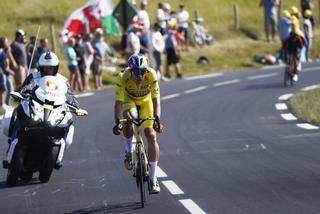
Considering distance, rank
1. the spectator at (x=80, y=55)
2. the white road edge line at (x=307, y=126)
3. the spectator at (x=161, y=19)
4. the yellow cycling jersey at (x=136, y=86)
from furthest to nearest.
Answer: the spectator at (x=161, y=19)
the spectator at (x=80, y=55)
the white road edge line at (x=307, y=126)
the yellow cycling jersey at (x=136, y=86)

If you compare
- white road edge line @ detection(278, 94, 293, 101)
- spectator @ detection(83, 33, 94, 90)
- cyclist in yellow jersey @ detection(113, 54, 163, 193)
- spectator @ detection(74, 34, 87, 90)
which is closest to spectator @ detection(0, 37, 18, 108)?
spectator @ detection(74, 34, 87, 90)

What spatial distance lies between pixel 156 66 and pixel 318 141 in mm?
13815

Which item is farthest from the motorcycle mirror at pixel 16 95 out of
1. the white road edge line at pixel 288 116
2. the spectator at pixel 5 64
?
the spectator at pixel 5 64

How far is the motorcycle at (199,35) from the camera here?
37.8 metres

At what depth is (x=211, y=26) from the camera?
136 feet

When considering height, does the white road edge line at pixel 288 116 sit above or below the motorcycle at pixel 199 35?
below

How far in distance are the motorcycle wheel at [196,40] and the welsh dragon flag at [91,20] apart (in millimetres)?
7063

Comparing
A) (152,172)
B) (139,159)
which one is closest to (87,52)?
(152,172)

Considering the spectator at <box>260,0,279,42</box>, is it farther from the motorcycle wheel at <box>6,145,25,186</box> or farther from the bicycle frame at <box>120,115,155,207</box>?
the bicycle frame at <box>120,115,155,207</box>

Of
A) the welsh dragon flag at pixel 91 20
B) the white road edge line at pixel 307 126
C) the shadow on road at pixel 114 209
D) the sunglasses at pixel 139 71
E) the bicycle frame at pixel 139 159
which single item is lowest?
the white road edge line at pixel 307 126

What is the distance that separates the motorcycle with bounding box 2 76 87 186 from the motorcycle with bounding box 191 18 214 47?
24.9m

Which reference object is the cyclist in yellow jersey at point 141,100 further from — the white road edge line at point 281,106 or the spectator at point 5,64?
the spectator at point 5,64

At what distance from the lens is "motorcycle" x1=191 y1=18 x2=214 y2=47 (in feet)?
124

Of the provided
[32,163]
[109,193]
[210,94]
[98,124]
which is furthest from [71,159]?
[210,94]
